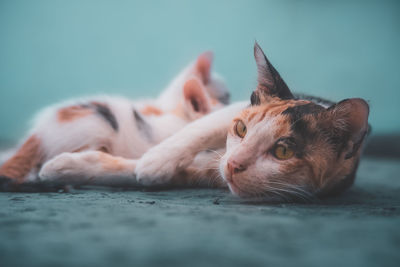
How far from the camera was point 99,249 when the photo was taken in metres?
0.33

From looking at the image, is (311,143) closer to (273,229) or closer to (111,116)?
(273,229)

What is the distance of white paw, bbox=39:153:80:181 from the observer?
831 millimetres

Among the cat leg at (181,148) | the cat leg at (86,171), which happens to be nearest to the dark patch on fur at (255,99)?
the cat leg at (181,148)

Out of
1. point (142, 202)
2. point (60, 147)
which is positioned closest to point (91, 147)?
point (60, 147)

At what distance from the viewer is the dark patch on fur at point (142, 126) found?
107cm

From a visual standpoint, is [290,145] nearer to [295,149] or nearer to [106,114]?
[295,149]

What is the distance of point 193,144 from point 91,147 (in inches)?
11.4

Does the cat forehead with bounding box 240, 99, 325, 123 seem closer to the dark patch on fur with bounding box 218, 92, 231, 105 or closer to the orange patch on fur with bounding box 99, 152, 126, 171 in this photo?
the orange patch on fur with bounding box 99, 152, 126, 171

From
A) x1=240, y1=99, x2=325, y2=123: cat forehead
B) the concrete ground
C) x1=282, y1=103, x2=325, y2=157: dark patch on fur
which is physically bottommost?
the concrete ground

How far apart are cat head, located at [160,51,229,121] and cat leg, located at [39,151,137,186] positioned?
0.39m

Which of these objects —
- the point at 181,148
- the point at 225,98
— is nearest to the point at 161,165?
the point at 181,148

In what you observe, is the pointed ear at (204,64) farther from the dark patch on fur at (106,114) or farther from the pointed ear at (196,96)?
the dark patch on fur at (106,114)

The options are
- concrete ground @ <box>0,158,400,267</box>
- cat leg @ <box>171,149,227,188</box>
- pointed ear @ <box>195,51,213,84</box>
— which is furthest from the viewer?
pointed ear @ <box>195,51,213,84</box>

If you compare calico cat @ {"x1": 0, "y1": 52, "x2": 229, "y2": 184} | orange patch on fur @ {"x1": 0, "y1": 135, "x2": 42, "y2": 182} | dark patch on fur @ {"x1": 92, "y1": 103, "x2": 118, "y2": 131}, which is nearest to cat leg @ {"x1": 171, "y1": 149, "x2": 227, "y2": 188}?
calico cat @ {"x1": 0, "y1": 52, "x2": 229, "y2": 184}
